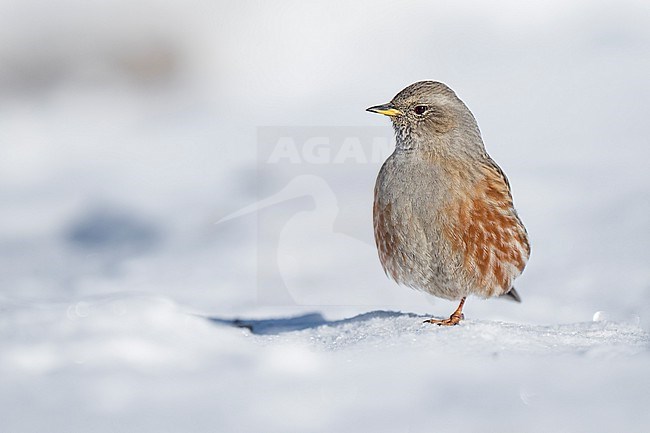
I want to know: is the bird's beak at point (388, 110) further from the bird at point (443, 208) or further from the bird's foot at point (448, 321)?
the bird's foot at point (448, 321)

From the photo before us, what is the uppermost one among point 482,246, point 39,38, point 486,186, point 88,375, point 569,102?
point 39,38

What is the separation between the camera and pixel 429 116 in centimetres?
487

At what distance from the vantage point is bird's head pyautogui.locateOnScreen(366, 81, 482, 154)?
4.85m

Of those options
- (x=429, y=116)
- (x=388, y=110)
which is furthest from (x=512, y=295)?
(x=388, y=110)

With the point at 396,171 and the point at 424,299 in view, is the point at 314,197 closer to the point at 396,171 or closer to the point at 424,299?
the point at 424,299

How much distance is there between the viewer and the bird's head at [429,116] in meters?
Answer: 4.85

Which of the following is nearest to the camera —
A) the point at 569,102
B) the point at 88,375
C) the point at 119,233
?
the point at 88,375

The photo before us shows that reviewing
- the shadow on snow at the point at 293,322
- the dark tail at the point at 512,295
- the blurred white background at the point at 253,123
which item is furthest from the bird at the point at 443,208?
the blurred white background at the point at 253,123

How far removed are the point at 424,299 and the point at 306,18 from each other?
17.9 feet

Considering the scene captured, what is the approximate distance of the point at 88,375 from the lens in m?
3.89

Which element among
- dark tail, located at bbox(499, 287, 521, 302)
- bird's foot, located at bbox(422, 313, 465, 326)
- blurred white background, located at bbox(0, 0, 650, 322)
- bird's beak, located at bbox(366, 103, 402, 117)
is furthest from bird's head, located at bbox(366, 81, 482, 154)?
blurred white background, located at bbox(0, 0, 650, 322)

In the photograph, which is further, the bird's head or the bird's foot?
the bird's head

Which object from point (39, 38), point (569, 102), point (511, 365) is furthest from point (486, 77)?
point (511, 365)

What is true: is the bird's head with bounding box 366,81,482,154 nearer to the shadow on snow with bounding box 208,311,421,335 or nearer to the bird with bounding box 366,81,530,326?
the bird with bounding box 366,81,530,326
